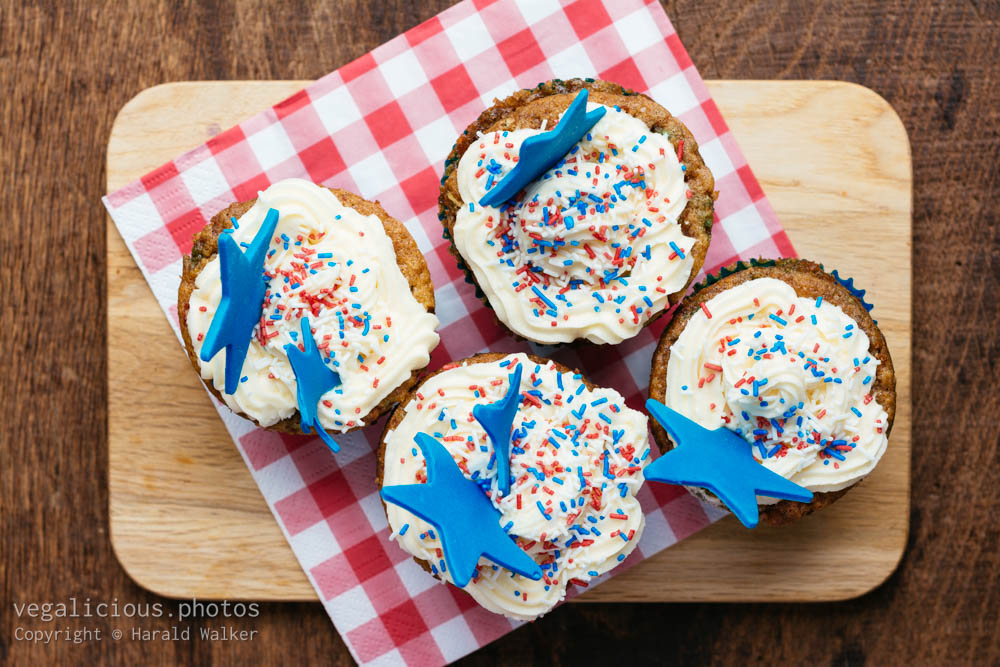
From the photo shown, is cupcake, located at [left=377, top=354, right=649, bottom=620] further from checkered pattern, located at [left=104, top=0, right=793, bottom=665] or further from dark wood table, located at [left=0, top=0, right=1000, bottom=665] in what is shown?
dark wood table, located at [left=0, top=0, right=1000, bottom=665]

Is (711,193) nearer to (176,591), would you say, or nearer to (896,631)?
(896,631)

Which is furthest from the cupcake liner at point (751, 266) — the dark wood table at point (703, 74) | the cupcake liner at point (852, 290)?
the dark wood table at point (703, 74)

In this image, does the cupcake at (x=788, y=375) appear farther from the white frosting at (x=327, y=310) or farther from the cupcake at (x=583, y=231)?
the white frosting at (x=327, y=310)

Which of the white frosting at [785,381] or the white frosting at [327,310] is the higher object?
the white frosting at [327,310]

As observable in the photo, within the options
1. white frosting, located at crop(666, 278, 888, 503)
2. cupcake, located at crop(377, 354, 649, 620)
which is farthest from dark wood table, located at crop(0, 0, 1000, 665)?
white frosting, located at crop(666, 278, 888, 503)

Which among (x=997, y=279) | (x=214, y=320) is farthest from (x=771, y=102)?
(x=214, y=320)

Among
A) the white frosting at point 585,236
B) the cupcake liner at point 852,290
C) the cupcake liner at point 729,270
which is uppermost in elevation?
the white frosting at point 585,236
